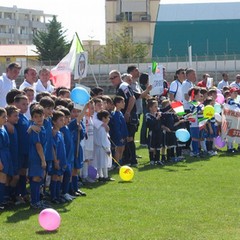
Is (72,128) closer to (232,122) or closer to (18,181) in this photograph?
(18,181)

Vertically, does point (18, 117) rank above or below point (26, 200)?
above

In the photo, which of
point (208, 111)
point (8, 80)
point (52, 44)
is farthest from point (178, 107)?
point (52, 44)

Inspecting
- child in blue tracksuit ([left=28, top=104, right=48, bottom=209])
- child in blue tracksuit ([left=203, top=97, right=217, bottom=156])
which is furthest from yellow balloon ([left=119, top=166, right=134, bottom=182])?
child in blue tracksuit ([left=203, top=97, right=217, bottom=156])

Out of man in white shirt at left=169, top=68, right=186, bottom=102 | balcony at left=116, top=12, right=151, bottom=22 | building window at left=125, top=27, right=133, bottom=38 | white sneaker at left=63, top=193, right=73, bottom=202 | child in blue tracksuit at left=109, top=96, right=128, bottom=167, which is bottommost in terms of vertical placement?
white sneaker at left=63, top=193, right=73, bottom=202

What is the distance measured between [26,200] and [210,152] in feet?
23.6

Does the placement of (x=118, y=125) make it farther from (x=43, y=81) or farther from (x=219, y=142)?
(x=219, y=142)

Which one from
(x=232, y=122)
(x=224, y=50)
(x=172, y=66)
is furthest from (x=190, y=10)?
(x=232, y=122)

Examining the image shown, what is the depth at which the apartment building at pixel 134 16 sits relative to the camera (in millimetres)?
94312

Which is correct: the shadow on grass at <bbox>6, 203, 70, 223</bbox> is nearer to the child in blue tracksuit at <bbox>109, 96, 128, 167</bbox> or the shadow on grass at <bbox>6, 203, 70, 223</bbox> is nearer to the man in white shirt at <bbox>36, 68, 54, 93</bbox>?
the child in blue tracksuit at <bbox>109, 96, 128, 167</bbox>

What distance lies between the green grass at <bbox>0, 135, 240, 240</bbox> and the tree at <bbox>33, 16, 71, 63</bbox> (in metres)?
63.5

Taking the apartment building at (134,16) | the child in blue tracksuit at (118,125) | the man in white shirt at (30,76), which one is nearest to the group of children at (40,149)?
the man in white shirt at (30,76)

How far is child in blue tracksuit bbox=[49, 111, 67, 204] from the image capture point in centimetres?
991

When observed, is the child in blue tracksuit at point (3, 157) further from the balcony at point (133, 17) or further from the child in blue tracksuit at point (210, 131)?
the balcony at point (133, 17)

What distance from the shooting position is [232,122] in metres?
17.3
